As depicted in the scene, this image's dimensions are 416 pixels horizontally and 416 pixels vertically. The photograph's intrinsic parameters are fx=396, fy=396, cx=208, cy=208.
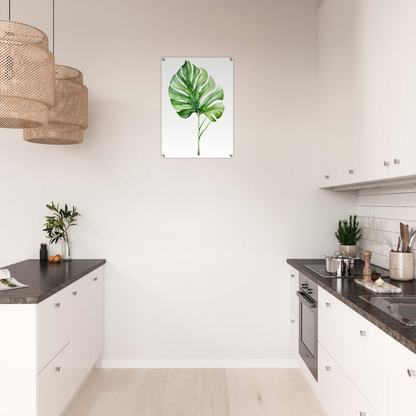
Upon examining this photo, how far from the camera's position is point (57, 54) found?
326 centimetres

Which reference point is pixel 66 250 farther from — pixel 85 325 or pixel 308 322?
pixel 308 322

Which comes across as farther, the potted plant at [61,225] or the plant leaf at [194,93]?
the plant leaf at [194,93]

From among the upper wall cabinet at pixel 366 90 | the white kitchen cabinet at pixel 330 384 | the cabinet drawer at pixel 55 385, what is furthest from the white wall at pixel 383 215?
the cabinet drawer at pixel 55 385

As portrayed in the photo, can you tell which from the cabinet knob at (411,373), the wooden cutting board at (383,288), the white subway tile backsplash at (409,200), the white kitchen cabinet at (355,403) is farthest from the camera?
the white subway tile backsplash at (409,200)

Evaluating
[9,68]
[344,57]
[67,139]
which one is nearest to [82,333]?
[67,139]

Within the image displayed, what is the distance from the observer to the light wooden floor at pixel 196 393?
2590 mm

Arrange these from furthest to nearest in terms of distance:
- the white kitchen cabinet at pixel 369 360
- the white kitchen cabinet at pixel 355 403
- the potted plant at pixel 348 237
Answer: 1. the potted plant at pixel 348 237
2. the white kitchen cabinet at pixel 355 403
3. the white kitchen cabinet at pixel 369 360

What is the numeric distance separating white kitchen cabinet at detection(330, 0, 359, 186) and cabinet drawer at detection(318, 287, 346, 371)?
2.56 ft

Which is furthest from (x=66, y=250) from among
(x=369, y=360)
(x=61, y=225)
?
(x=369, y=360)

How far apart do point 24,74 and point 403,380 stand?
203 cm

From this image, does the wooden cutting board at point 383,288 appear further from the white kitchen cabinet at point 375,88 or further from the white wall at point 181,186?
the white wall at point 181,186

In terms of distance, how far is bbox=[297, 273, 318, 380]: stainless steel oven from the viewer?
8.36 feet

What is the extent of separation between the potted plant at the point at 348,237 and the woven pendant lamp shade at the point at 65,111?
2114 mm

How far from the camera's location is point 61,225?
3.16m
